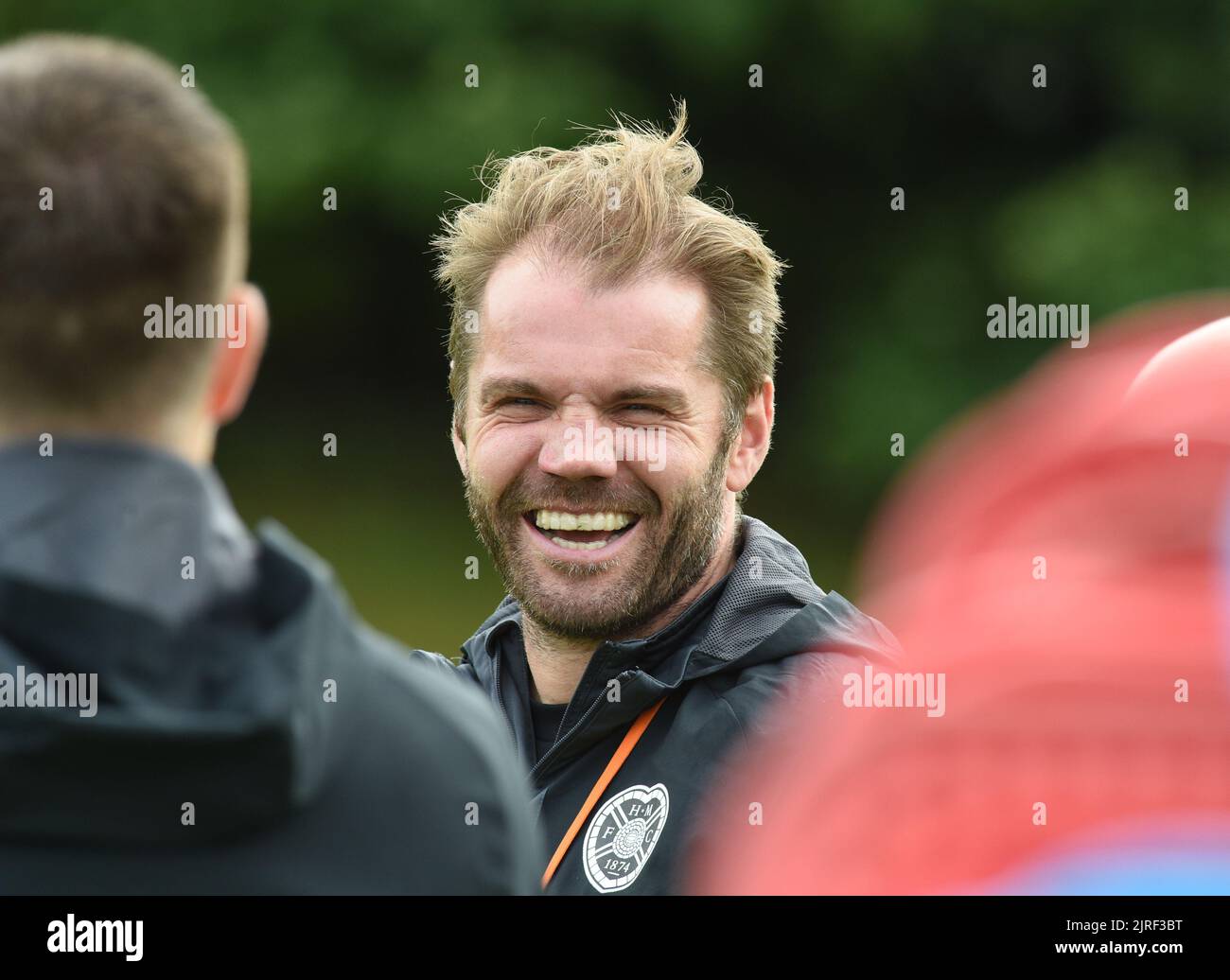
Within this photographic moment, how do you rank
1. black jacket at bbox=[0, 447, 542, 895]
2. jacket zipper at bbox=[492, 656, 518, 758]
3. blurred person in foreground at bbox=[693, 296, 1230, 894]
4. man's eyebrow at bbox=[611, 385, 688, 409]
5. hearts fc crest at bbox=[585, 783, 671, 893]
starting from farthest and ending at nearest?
jacket zipper at bbox=[492, 656, 518, 758] → man's eyebrow at bbox=[611, 385, 688, 409] → hearts fc crest at bbox=[585, 783, 671, 893] → black jacket at bbox=[0, 447, 542, 895] → blurred person in foreground at bbox=[693, 296, 1230, 894]

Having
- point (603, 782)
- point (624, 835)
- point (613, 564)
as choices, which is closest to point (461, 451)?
point (613, 564)

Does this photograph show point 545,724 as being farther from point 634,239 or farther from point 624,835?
point 634,239

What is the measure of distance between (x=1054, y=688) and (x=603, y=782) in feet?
5.84

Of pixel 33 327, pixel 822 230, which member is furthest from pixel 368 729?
pixel 822 230

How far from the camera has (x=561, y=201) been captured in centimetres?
268

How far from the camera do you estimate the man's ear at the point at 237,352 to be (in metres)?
1.28

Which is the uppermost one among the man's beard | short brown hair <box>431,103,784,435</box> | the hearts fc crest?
short brown hair <box>431,103,784,435</box>

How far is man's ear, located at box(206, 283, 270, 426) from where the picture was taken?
1.28 meters

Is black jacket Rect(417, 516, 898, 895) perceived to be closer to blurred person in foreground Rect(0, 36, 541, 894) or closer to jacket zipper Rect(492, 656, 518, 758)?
jacket zipper Rect(492, 656, 518, 758)

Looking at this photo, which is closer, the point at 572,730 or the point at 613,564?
the point at 572,730

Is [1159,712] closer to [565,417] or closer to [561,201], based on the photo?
[565,417]

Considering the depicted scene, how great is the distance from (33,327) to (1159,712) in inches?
34.6

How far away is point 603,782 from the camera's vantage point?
90.4 inches

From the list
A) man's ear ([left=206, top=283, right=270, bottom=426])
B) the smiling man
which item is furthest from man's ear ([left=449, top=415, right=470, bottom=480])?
man's ear ([left=206, top=283, right=270, bottom=426])
